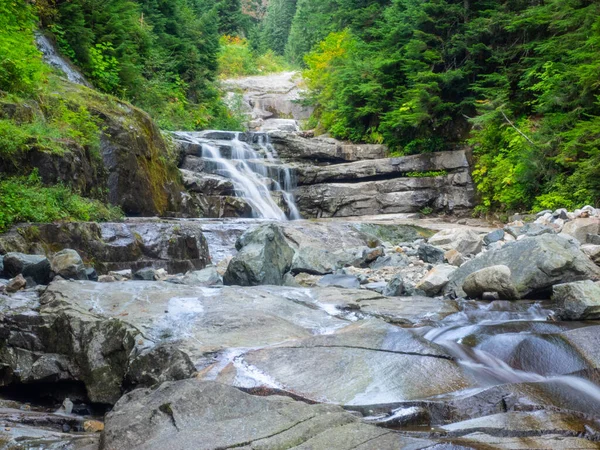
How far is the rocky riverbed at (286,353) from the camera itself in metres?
2.57

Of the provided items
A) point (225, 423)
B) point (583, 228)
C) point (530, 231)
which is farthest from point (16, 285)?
point (583, 228)

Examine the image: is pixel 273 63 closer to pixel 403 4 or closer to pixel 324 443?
pixel 403 4

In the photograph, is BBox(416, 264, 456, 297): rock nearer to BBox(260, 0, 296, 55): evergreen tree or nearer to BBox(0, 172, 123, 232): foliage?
BBox(0, 172, 123, 232): foliage

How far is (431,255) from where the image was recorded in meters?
8.93

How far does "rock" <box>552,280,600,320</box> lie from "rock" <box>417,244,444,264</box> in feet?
10.9

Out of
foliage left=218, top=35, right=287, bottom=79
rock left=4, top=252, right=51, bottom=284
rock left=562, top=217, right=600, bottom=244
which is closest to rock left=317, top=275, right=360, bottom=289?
rock left=4, top=252, right=51, bottom=284

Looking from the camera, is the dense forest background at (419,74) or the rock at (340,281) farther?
the dense forest background at (419,74)

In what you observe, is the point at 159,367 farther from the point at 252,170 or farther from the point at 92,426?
the point at 252,170

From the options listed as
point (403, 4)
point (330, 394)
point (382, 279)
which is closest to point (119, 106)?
point (382, 279)

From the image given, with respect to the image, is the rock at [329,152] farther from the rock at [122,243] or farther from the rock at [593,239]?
the rock at [122,243]

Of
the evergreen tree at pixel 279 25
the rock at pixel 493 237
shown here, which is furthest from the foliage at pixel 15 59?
the evergreen tree at pixel 279 25

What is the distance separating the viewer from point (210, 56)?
78.5 ft

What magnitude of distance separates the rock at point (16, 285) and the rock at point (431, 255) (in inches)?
259

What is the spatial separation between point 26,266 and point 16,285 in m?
0.72
